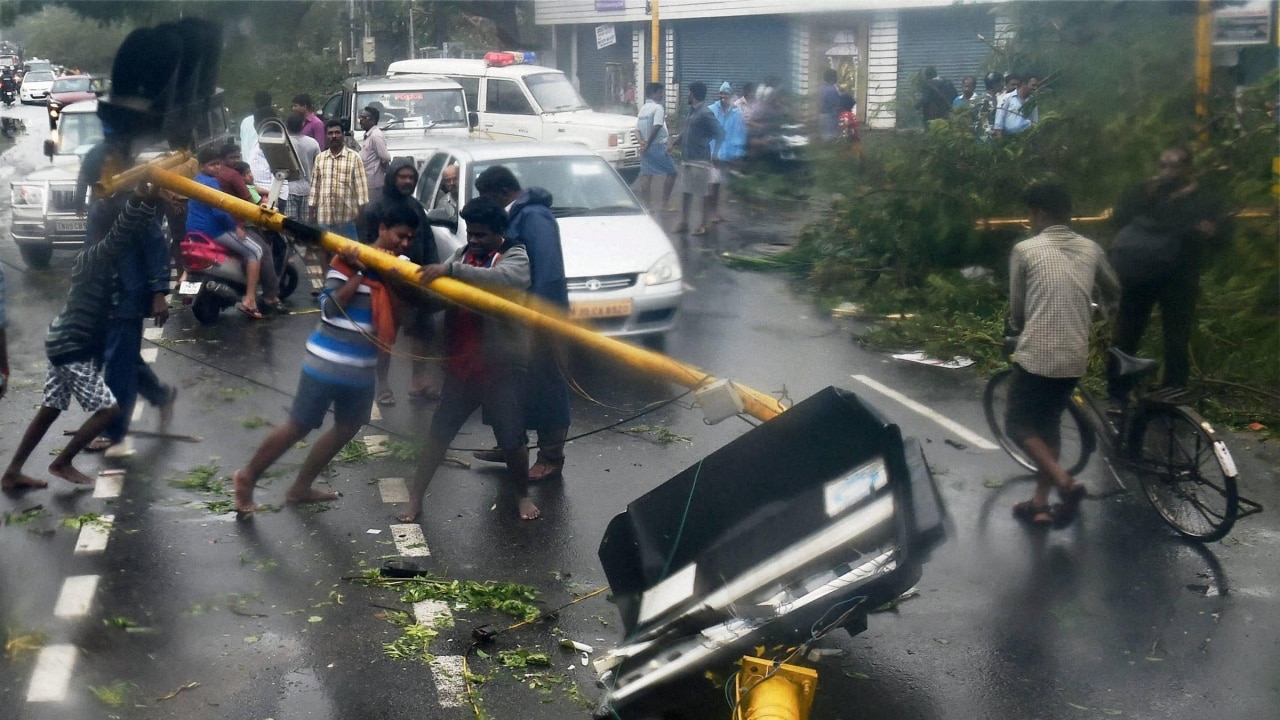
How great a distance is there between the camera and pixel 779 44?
890cm

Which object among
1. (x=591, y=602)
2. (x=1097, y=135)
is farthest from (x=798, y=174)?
(x=591, y=602)

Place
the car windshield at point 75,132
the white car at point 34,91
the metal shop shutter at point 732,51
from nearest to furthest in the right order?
the metal shop shutter at point 732,51 < the car windshield at point 75,132 < the white car at point 34,91

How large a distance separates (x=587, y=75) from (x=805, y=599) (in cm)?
2139

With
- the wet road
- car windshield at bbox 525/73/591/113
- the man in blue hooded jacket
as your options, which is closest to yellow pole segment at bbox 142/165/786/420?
the wet road

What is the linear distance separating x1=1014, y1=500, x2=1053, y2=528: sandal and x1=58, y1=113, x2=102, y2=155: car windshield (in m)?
12.0

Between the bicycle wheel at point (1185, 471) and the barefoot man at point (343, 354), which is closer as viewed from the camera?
the bicycle wheel at point (1185, 471)

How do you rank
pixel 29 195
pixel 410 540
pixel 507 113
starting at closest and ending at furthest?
pixel 410 540 → pixel 29 195 → pixel 507 113

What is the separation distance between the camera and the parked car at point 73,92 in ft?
19.2

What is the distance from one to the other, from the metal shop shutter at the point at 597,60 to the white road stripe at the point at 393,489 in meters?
16.0

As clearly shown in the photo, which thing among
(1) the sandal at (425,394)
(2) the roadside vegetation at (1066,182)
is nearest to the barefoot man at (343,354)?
(1) the sandal at (425,394)

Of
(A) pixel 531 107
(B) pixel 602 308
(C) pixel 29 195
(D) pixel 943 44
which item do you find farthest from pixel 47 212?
(D) pixel 943 44

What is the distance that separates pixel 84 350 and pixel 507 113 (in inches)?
603

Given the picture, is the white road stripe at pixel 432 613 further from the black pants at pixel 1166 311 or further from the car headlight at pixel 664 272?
the car headlight at pixel 664 272

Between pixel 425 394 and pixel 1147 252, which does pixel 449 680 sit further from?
pixel 1147 252
